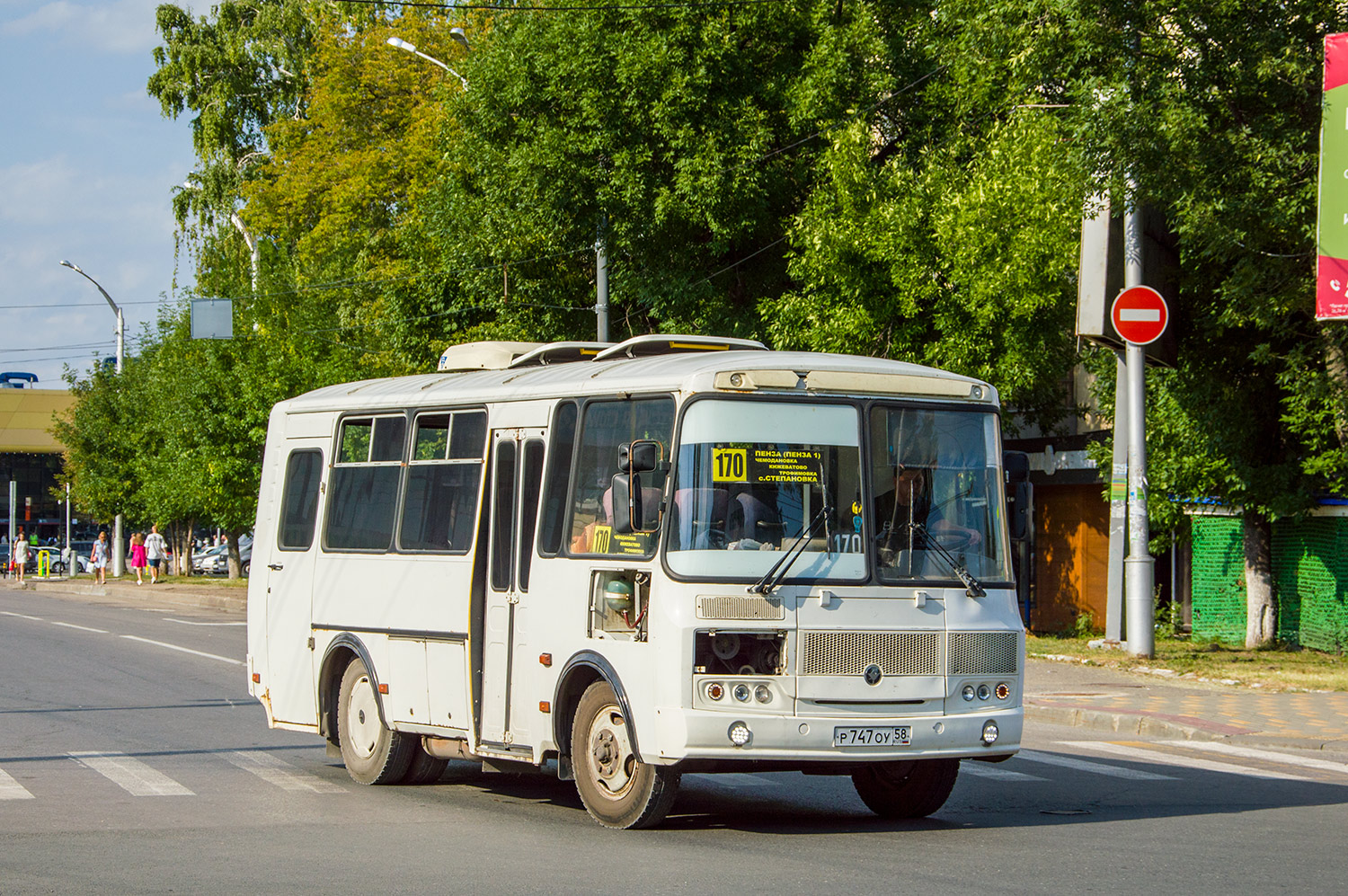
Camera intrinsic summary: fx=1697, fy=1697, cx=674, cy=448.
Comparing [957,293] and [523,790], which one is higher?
[957,293]

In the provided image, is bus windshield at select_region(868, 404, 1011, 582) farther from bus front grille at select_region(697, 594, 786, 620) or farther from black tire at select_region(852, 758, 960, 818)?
black tire at select_region(852, 758, 960, 818)

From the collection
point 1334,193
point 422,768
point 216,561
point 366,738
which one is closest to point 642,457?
point 422,768

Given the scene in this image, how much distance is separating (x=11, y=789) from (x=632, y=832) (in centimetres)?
453

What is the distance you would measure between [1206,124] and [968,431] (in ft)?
31.4

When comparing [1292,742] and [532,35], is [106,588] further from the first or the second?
[1292,742]

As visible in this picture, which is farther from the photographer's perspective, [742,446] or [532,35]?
[532,35]

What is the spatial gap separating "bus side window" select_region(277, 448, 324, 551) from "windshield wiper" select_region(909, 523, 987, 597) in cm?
518

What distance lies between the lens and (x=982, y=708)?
951 centimetres

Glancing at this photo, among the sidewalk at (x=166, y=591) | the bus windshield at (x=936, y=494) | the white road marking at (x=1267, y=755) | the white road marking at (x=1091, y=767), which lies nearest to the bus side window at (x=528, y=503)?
the bus windshield at (x=936, y=494)

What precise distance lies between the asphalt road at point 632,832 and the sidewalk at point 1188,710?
1.68 ft

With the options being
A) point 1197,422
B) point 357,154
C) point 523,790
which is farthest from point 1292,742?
point 357,154

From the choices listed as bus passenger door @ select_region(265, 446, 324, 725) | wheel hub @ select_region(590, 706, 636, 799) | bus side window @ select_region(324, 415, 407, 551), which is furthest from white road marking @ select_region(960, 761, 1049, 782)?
bus passenger door @ select_region(265, 446, 324, 725)

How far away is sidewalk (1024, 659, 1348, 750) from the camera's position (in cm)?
1421

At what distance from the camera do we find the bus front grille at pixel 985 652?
9.45 metres
